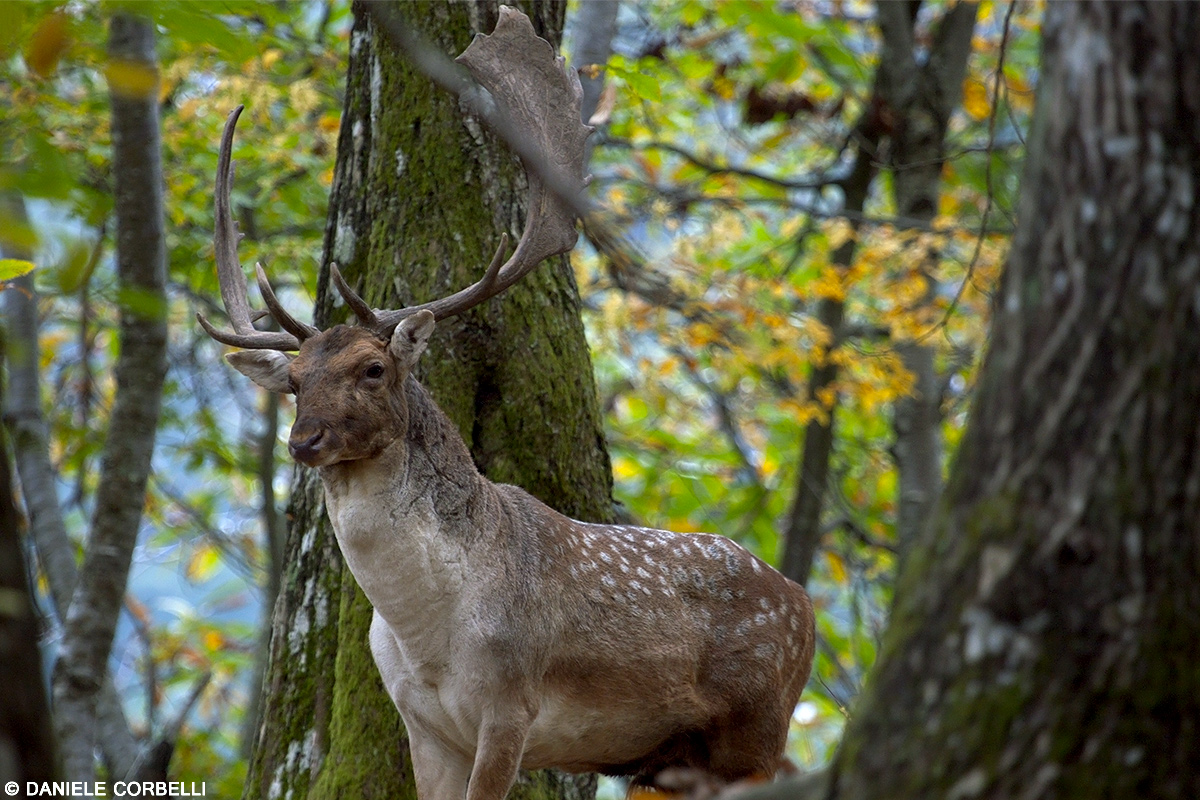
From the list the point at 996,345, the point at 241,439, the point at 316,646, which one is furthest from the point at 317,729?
the point at 241,439

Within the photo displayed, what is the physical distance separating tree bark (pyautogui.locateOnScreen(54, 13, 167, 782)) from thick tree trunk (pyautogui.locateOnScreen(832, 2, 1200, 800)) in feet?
19.6

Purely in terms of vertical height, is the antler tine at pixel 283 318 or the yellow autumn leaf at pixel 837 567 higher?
the antler tine at pixel 283 318

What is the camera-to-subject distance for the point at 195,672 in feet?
47.2

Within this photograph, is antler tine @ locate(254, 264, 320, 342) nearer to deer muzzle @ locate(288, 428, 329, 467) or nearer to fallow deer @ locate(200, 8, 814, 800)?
fallow deer @ locate(200, 8, 814, 800)

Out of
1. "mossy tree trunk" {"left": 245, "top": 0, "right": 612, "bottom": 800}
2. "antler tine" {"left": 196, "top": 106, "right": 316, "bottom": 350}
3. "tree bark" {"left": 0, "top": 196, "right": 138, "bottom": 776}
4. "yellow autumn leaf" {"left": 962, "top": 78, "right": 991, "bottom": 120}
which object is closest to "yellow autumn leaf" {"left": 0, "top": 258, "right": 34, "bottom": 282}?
"antler tine" {"left": 196, "top": 106, "right": 316, "bottom": 350}

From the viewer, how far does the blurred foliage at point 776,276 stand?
1216 centimetres

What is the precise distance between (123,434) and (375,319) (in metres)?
3.59

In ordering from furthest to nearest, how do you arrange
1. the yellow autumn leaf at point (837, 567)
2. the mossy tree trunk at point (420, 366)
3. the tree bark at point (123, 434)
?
the yellow autumn leaf at point (837, 567)
the tree bark at point (123, 434)
the mossy tree trunk at point (420, 366)

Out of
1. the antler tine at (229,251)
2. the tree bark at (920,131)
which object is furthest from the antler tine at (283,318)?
the tree bark at (920,131)

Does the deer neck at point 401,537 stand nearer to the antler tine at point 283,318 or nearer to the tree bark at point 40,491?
the antler tine at point 283,318

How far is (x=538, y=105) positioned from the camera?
20.2 feet

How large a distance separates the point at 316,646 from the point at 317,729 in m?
0.39

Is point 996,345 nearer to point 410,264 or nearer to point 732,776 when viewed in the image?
point 732,776

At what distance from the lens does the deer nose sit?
4.55m
